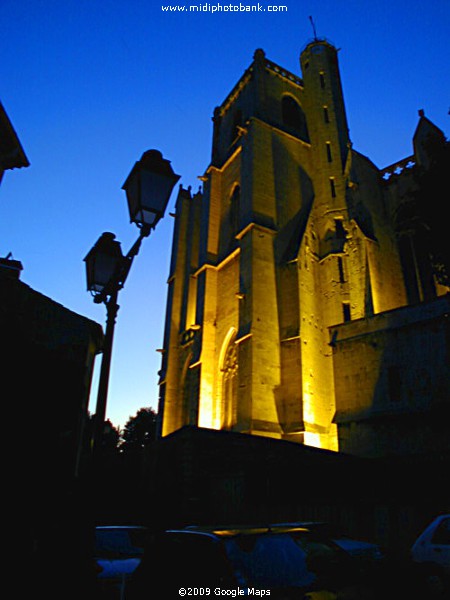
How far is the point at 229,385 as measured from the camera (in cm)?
2067

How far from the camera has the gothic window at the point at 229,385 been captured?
20264 mm

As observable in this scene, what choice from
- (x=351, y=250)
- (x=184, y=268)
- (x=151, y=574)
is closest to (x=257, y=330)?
(x=351, y=250)

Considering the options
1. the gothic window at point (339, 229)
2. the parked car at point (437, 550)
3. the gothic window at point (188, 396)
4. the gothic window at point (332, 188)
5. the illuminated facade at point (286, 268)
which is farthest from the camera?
the gothic window at point (332, 188)

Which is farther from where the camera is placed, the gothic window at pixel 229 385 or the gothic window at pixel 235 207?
the gothic window at pixel 235 207

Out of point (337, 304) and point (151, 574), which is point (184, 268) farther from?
point (151, 574)

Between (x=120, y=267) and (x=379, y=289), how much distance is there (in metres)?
17.8

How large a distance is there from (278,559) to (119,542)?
4.75 metres

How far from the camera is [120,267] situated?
A: 504 centimetres

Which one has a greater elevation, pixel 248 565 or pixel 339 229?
pixel 339 229

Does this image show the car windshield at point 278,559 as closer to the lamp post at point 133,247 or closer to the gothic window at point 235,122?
the lamp post at point 133,247

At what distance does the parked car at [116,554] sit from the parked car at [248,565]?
2040 millimetres

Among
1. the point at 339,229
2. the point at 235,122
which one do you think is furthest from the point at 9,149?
the point at 235,122

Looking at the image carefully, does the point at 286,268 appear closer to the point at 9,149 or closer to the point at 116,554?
the point at 9,149

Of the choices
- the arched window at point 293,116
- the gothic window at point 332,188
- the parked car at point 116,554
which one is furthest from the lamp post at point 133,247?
the arched window at point 293,116
